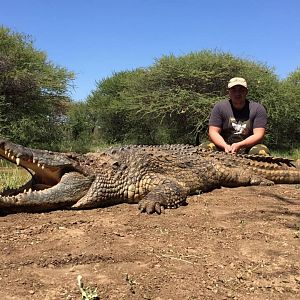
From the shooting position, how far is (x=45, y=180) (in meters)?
4.88

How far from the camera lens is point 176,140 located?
22.4 m

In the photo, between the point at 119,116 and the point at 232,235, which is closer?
the point at 232,235

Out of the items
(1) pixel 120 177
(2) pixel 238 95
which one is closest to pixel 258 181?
(2) pixel 238 95

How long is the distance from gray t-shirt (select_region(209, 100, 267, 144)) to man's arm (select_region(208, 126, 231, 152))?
2.9 inches

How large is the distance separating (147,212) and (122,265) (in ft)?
5.21

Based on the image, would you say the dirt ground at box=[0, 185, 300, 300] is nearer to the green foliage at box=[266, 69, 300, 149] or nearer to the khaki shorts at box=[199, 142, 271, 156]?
the khaki shorts at box=[199, 142, 271, 156]

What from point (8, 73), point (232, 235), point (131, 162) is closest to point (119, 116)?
point (8, 73)

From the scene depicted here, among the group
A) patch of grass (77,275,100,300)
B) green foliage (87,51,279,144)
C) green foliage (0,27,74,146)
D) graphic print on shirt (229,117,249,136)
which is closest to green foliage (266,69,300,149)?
green foliage (87,51,279,144)

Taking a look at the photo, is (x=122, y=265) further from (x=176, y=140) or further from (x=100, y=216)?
(x=176, y=140)

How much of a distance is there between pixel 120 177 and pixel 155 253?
200cm

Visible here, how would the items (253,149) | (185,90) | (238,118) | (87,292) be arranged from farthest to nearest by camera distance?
(185,90)
(253,149)
(238,118)
(87,292)

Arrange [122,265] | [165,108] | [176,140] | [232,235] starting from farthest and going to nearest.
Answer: [176,140]
[165,108]
[232,235]
[122,265]

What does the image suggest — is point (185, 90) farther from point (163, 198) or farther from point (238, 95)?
point (163, 198)

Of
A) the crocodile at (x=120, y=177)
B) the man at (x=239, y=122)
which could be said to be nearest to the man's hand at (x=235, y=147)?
the man at (x=239, y=122)
